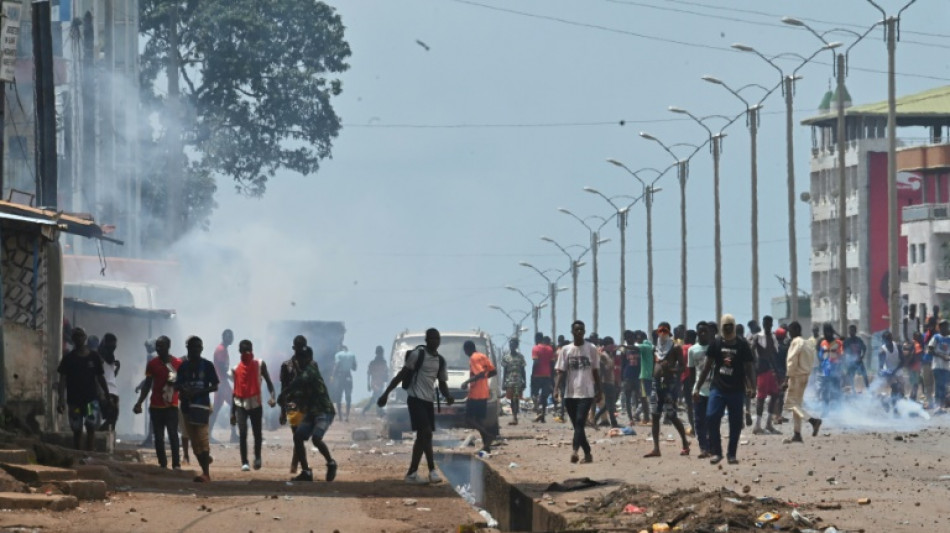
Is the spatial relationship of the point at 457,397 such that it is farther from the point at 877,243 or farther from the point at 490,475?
the point at 877,243

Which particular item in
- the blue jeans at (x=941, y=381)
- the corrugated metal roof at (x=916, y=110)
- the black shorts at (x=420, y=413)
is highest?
the corrugated metal roof at (x=916, y=110)

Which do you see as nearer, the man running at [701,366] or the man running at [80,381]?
the man running at [80,381]

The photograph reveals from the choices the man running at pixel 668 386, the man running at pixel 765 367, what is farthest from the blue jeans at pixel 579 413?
the man running at pixel 765 367

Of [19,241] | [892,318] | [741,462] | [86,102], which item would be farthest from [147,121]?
[741,462]

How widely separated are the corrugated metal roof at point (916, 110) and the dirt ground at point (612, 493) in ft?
264

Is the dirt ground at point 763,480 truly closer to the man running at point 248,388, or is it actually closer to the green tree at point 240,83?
the man running at point 248,388

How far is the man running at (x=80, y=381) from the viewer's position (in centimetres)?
2131

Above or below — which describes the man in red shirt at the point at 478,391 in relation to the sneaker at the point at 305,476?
above

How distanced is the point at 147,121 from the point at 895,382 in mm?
36359

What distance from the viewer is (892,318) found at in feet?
143

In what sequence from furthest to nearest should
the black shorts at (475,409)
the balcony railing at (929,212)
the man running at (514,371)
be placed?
1. the balcony railing at (929,212)
2. the man running at (514,371)
3. the black shorts at (475,409)

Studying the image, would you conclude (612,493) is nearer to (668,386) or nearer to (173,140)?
(668,386)

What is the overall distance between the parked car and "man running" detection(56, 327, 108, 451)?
1088 centimetres

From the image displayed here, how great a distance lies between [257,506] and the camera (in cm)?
1758
